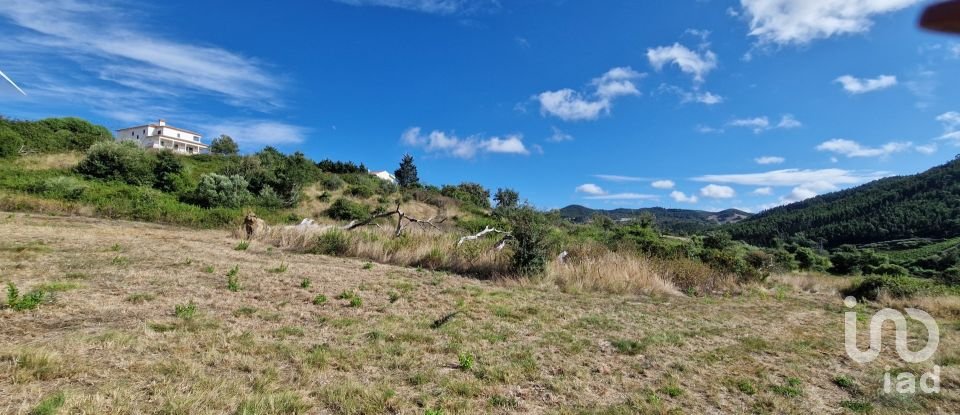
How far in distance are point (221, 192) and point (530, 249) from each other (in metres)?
17.8

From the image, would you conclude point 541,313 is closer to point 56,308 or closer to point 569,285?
point 569,285

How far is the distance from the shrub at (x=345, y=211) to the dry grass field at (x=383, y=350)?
16.1 m

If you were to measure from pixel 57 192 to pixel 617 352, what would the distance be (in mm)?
23250

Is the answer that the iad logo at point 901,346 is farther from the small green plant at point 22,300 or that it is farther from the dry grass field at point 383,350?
the small green plant at point 22,300

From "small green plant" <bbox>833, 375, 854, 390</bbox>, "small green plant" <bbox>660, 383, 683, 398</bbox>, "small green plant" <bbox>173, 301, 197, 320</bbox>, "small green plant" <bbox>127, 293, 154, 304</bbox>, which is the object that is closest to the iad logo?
"small green plant" <bbox>833, 375, 854, 390</bbox>

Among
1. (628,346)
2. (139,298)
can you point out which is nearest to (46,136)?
(139,298)

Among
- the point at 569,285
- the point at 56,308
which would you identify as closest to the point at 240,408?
the point at 56,308

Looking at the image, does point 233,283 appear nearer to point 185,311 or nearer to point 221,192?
point 185,311

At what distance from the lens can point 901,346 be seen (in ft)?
20.6

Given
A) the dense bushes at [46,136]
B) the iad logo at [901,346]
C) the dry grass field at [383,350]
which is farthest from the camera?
the dense bushes at [46,136]

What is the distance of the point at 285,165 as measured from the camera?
27734mm

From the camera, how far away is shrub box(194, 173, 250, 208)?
68.7 feet

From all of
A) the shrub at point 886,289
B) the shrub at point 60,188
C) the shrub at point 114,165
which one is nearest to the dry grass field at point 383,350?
the shrub at point 886,289

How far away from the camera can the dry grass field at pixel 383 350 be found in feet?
11.1
